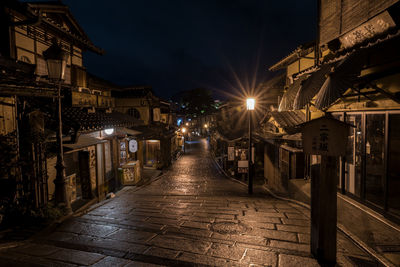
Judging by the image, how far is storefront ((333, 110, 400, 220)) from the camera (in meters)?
6.70

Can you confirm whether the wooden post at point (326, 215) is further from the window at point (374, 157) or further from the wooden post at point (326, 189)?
the window at point (374, 157)

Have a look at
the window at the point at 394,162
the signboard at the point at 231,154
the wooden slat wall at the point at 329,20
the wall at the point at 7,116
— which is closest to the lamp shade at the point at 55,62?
the wall at the point at 7,116

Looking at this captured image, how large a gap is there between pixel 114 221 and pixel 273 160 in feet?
41.2

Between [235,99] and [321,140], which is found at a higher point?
[235,99]

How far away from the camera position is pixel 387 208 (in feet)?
22.0

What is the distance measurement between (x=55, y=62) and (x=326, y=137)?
8857 millimetres

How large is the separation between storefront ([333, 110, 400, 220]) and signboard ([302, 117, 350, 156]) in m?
3.32

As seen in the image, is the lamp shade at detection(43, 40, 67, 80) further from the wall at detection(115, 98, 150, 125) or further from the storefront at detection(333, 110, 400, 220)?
the wall at detection(115, 98, 150, 125)

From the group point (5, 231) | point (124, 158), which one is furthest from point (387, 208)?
point (124, 158)

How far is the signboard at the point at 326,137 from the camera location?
15.1 ft

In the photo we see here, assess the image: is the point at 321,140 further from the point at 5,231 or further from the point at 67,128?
the point at 67,128

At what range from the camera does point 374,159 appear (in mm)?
7863

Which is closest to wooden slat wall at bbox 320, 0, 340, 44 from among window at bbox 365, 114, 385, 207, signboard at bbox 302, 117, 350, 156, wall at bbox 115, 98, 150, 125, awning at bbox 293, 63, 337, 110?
awning at bbox 293, 63, 337, 110

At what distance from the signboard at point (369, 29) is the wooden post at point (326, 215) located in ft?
20.4
